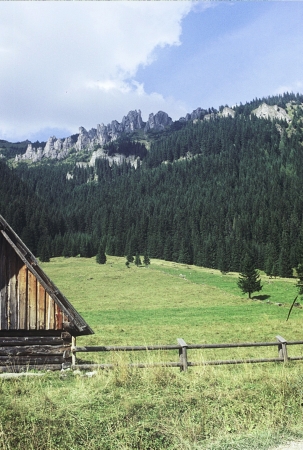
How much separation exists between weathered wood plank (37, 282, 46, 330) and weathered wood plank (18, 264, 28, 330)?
424 mm

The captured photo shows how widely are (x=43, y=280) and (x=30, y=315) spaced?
3.99 feet

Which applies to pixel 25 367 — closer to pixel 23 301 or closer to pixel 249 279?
pixel 23 301

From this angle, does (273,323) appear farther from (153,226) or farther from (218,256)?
(153,226)

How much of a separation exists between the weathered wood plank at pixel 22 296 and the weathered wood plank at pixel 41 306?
0.42 m

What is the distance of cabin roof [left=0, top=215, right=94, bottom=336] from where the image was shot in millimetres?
10719

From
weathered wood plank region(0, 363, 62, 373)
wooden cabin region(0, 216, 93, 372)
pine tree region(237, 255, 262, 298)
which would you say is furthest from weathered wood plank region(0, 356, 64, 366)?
pine tree region(237, 255, 262, 298)

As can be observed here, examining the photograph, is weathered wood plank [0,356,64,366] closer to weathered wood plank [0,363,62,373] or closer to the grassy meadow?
weathered wood plank [0,363,62,373]

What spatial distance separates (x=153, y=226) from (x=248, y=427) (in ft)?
476

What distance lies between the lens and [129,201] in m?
200

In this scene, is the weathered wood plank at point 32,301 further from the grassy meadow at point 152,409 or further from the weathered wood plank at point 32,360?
the grassy meadow at point 152,409

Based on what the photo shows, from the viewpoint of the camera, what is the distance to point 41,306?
1085cm

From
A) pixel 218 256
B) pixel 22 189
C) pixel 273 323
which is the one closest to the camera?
pixel 273 323

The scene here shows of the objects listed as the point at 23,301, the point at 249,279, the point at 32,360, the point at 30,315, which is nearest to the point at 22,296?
the point at 23,301

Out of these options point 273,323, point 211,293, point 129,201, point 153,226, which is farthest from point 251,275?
point 129,201
